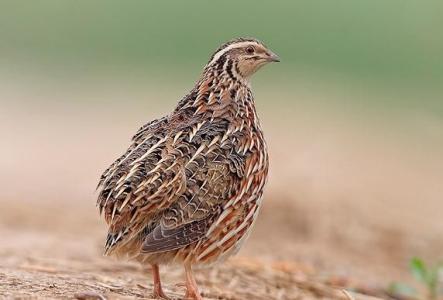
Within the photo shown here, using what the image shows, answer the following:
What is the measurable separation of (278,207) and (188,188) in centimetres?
616

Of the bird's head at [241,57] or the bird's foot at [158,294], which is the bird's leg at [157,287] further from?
the bird's head at [241,57]

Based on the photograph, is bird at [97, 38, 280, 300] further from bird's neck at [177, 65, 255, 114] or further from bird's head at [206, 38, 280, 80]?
bird's head at [206, 38, 280, 80]

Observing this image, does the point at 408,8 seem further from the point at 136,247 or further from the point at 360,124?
the point at 136,247

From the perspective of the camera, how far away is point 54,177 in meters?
18.3

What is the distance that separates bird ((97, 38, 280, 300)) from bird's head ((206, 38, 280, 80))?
319 mm

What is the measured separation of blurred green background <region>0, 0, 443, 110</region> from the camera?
93.7 ft

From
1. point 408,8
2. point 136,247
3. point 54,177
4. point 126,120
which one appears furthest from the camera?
point 408,8

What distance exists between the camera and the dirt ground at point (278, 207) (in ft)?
31.1

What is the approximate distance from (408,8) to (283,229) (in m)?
15.1

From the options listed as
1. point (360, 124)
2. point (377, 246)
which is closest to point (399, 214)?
point (377, 246)

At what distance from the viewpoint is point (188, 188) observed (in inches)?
299

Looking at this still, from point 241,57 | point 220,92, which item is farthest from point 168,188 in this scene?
point 241,57

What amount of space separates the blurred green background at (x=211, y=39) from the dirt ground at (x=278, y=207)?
331 cm

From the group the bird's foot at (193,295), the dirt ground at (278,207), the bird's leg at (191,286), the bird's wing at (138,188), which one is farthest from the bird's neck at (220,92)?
the dirt ground at (278,207)
